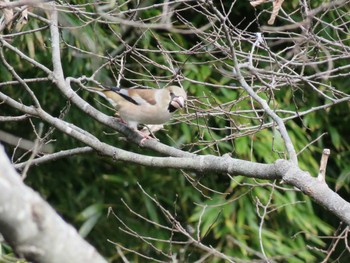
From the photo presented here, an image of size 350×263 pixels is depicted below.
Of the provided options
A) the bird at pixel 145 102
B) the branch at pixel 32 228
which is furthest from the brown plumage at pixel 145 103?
the branch at pixel 32 228

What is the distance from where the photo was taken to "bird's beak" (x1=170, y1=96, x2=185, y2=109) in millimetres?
3826

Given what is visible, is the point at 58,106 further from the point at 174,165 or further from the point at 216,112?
the point at 174,165

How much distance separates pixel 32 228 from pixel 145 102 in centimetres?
283

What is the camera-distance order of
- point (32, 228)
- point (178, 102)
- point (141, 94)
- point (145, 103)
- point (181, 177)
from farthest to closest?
point (181, 177) < point (141, 94) < point (145, 103) < point (178, 102) < point (32, 228)

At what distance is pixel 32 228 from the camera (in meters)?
1.25

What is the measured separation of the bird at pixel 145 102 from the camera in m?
3.88

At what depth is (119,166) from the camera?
604 cm

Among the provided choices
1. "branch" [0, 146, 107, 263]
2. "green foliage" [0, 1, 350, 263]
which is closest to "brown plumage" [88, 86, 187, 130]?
"green foliage" [0, 1, 350, 263]

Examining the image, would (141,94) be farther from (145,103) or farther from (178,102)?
(178,102)

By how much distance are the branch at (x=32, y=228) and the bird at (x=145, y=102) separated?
2431 millimetres

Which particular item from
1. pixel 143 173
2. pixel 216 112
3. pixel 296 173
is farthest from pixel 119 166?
pixel 296 173

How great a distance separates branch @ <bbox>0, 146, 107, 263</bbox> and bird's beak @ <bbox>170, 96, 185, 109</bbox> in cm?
256

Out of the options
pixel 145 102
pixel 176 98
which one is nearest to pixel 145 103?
pixel 145 102

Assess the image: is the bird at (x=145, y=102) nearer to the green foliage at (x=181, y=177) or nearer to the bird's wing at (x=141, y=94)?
the bird's wing at (x=141, y=94)
